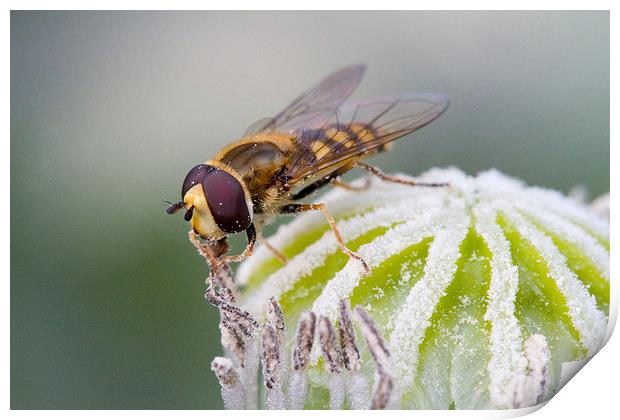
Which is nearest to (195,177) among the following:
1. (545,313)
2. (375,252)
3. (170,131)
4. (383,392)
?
(375,252)

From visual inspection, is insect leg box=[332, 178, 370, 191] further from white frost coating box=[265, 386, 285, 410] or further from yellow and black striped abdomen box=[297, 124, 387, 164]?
white frost coating box=[265, 386, 285, 410]

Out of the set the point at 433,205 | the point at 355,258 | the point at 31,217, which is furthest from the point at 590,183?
the point at 31,217

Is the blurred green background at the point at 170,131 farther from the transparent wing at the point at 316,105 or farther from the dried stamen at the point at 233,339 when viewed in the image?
the dried stamen at the point at 233,339

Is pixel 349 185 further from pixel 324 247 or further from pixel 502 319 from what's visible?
pixel 502 319

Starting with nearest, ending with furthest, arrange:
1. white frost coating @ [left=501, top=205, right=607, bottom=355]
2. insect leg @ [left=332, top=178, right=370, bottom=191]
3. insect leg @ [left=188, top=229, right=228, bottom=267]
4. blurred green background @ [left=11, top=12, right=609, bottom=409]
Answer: white frost coating @ [left=501, top=205, right=607, bottom=355]
insect leg @ [left=188, top=229, right=228, bottom=267]
insect leg @ [left=332, top=178, right=370, bottom=191]
blurred green background @ [left=11, top=12, right=609, bottom=409]

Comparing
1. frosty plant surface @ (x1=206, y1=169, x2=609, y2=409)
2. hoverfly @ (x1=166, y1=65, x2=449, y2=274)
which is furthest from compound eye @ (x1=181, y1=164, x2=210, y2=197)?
frosty plant surface @ (x1=206, y1=169, x2=609, y2=409)

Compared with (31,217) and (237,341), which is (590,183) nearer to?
(237,341)

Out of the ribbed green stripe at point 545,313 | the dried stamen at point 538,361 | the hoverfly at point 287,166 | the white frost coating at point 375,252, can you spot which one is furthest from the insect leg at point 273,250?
the dried stamen at point 538,361
